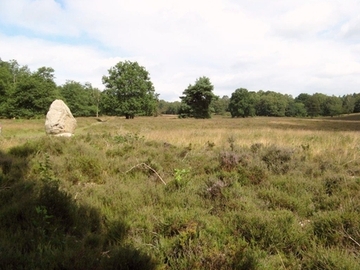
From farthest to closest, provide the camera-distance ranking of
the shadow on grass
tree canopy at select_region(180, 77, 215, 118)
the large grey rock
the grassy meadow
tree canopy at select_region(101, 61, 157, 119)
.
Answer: tree canopy at select_region(180, 77, 215, 118) < tree canopy at select_region(101, 61, 157, 119) < the large grey rock < the grassy meadow < the shadow on grass

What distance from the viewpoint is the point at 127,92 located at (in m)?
48.9

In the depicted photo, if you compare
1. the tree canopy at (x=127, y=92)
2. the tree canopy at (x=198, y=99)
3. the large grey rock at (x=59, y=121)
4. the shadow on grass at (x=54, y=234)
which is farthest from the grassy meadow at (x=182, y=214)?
the tree canopy at (x=198, y=99)

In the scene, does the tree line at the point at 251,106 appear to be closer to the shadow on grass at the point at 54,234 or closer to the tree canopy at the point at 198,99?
the tree canopy at the point at 198,99

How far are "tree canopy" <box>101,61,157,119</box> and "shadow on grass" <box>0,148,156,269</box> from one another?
143 feet

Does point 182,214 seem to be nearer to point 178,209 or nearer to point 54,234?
point 178,209

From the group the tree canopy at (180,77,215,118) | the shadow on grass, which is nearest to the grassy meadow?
the shadow on grass

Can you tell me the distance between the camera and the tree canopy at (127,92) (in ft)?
158

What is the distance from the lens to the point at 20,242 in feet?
10.1

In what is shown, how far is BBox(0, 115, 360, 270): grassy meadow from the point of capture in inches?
113

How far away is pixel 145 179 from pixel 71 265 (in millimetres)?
3327

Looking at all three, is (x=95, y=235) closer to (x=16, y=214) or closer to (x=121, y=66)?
(x=16, y=214)

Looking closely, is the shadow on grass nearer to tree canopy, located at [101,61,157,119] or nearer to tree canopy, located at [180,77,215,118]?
tree canopy, located at [101,61,157,119]

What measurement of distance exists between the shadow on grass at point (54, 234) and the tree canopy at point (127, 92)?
4365cm

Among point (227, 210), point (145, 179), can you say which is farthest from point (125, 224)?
point (145, 179)
